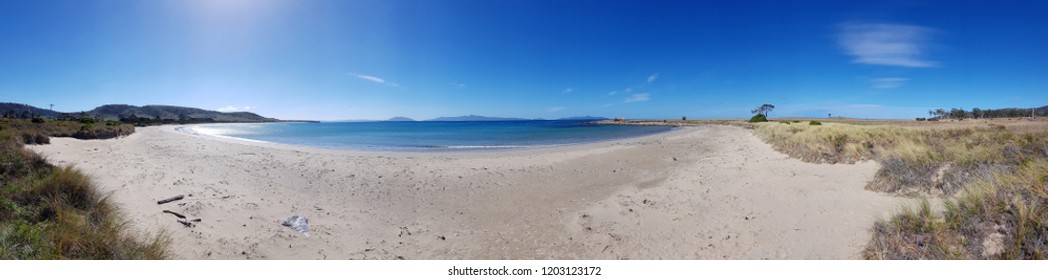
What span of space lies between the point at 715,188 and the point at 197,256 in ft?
30.8

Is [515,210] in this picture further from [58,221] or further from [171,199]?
[171,199]

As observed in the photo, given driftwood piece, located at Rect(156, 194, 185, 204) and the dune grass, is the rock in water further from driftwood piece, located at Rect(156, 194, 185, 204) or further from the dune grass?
the dune grass

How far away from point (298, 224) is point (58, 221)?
99.6 inches

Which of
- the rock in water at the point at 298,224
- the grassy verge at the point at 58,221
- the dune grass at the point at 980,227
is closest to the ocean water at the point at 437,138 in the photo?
the rock in water at the point at 298,224

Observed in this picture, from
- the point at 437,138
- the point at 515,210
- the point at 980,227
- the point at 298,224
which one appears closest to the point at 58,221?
the point at 298,224

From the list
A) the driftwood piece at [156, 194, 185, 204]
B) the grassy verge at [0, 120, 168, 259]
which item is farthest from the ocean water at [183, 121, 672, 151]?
the grassy verge at [0, 120, 168, 259]

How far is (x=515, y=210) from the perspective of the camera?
7477 millimetres

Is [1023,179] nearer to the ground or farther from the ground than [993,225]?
farther from the ground

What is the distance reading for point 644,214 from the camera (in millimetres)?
6719

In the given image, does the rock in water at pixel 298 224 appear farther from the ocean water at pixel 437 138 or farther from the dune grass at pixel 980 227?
the ocean water at pixel 437 138

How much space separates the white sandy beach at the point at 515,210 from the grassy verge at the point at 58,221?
0.56m

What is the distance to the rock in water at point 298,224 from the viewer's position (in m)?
5.98
